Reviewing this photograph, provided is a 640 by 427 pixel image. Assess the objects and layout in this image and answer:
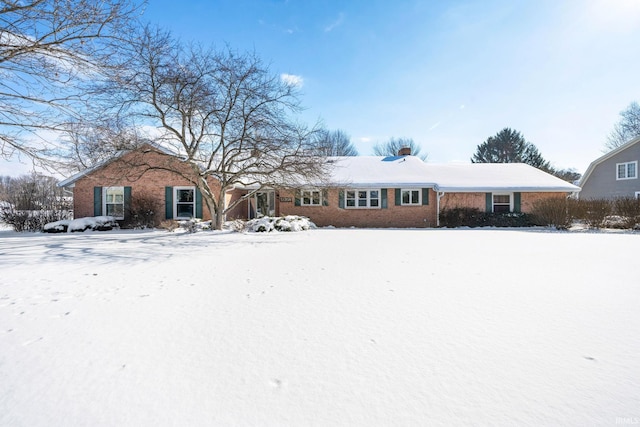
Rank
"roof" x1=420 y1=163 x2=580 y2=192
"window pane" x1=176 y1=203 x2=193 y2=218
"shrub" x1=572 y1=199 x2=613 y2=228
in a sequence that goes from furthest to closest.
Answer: "roof" x1=420 y1=163 x2=580 y2=192
"window pane" x1=176 y1=203 x2=193 y2=218
"shrub" x1=572 y1=199 x2=613 y2=228

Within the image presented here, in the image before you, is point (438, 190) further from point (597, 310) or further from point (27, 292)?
point (27, 292)

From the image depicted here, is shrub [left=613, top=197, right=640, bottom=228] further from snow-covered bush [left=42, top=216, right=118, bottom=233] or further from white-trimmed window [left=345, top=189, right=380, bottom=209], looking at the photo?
snow-covered bush [left=42, top=216, right=118, bottom=233]

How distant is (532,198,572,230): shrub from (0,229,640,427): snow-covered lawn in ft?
37.1

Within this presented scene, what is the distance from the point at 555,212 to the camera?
1445cm

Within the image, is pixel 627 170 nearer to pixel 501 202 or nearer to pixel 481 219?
pixel 501 202

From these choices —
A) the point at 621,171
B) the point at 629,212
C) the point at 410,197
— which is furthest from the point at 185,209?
the point at 621,171

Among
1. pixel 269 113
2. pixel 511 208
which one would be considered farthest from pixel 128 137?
pixel 511 208

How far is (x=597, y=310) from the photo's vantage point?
3.37m

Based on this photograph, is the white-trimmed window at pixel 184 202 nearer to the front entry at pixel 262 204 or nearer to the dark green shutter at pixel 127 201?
the dark green shutter at pixel 127 201

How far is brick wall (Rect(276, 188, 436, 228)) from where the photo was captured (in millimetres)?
17547

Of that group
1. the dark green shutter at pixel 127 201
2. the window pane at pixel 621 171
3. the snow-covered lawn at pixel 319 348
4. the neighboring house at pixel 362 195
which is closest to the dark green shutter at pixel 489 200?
the neighboring house at pixel 362 195

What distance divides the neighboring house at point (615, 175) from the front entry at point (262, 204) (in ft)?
79.6

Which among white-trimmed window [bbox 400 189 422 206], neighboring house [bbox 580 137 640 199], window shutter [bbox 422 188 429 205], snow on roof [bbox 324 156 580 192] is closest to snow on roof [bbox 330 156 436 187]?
snow on roof [bbox 324 156 580 192]

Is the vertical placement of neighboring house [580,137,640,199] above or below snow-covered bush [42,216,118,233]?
above
